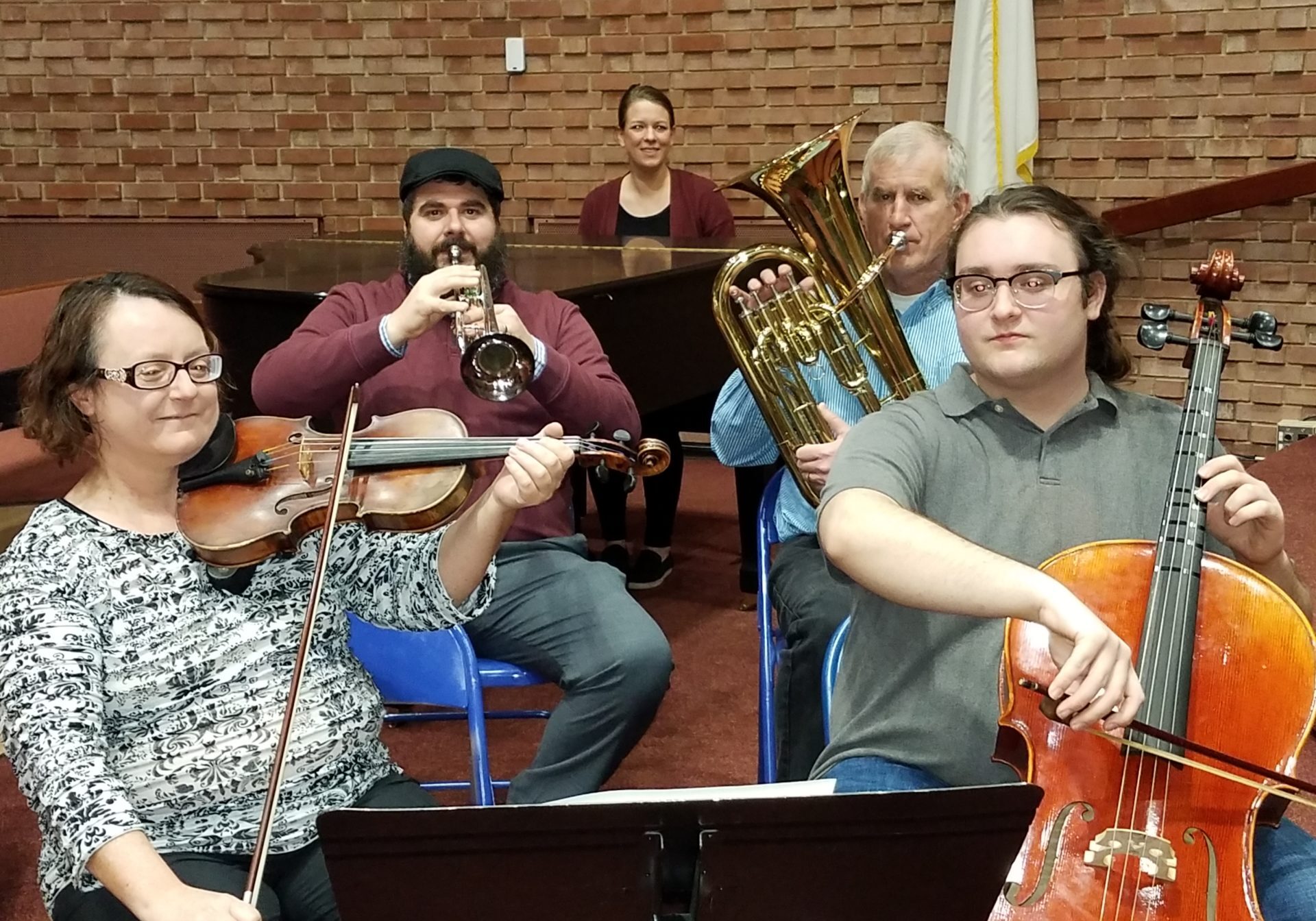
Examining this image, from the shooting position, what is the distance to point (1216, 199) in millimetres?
5008

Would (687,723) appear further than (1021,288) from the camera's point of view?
Yes

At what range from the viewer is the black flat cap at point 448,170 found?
2.69 m

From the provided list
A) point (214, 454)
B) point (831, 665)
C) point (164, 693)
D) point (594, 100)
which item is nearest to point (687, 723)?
point (831, 665)

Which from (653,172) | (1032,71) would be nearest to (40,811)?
(653,172)

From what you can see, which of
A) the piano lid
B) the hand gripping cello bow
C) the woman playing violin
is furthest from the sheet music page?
the piano lid

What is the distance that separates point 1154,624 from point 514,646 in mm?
1147

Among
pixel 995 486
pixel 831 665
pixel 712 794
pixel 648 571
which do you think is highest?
pixel 995 486

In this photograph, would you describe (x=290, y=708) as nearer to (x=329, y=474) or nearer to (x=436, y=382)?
(x=329, y=474)

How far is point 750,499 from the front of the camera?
3996 mm

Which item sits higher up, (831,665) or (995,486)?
(995,486)

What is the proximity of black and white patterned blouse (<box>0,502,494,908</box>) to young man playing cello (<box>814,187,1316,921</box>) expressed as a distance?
26.5 inches

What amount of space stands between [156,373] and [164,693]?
41 cm

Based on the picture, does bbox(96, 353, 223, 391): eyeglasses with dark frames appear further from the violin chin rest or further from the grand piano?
the grand piano

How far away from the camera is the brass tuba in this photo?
7.89 feet
